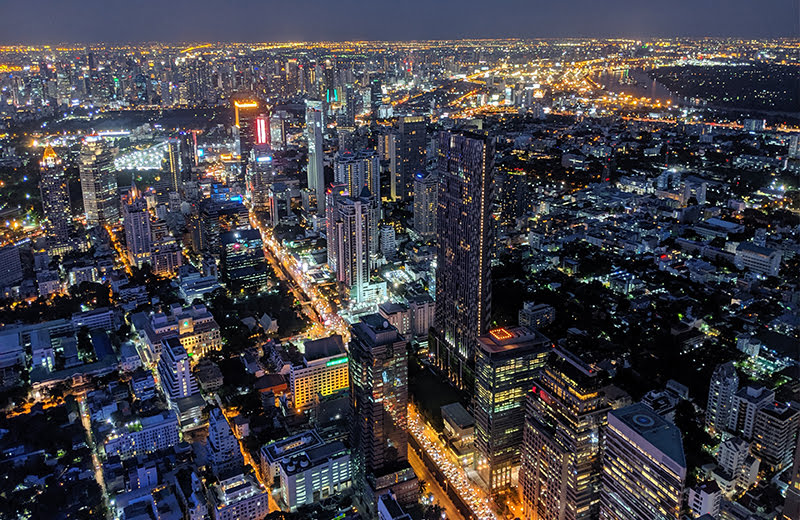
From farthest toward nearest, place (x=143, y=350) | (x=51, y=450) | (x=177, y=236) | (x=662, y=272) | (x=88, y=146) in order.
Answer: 1. (x=88, y=146)
2. (x=177, y=236)
3. (x=662, y=272)
4. (x=143, y=350)
5. (x=51, y=450)

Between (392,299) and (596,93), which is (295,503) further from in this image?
(596,93)

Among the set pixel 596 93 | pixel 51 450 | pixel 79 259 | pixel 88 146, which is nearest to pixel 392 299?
pixel 51 450

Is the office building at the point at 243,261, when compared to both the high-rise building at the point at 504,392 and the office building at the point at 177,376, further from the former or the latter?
the high-rise building at the point at 504,392

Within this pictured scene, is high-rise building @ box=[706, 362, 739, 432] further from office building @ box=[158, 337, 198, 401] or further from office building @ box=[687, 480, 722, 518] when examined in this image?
office building @ box=[158, 337, 198, 401]

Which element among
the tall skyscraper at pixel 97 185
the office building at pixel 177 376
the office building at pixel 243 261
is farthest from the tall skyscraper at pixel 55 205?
the office building at pixel 177 376

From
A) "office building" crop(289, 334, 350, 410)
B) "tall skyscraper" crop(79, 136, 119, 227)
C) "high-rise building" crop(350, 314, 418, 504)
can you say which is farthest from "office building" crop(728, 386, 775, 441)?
"tall skyscraper" crop(79, 136, 119, 227)

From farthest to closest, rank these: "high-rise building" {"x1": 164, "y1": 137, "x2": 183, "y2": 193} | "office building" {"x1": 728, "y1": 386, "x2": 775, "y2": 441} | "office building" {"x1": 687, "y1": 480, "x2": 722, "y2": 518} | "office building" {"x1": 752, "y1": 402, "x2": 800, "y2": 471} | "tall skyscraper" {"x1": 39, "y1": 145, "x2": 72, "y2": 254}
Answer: "high-rise building" {"x1": 164, "y1": 137, "x2": 183, "y2": 193}, "tall skyscraper" {"x1": 39, "y1": 145, "x2": 72, "y2": 254}, "office building" {"x1": 728, "y1": 386, "x2": 775, "y2": 441}, "office building" {"x1": 752, "y1": 402, "x2": 800, "y2": 471}, "office building" {"x1": 687, "y1": 480, "x2": 722, "y2": 518}
